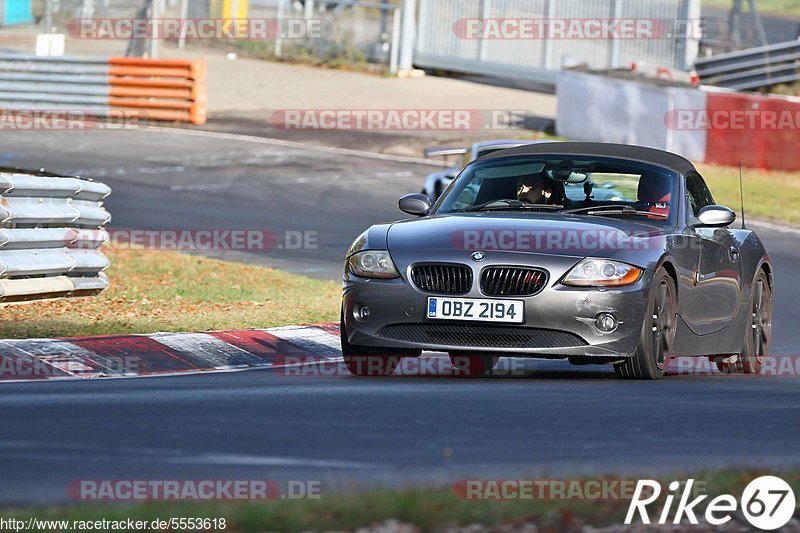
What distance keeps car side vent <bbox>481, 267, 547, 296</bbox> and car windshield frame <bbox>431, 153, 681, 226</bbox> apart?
0.88 m

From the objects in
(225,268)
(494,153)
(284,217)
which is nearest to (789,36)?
(284,217)

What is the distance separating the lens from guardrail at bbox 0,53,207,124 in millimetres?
32250

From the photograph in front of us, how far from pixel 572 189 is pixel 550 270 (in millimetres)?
1321

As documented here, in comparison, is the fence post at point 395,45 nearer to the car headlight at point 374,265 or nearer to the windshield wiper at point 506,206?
the windshield wiper at point 506,206

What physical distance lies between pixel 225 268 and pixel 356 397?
7820 millimetres

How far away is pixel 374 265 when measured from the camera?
351 inches

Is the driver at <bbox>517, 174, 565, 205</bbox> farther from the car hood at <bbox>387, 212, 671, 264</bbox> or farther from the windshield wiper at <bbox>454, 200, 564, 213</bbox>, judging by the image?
the car hood at <bbox>387, 212, 671, 264</bbox>

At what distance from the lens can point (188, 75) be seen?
31906mm

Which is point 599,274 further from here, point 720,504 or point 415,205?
point 720,504

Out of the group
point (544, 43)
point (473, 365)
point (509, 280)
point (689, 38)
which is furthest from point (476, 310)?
point (544, 43)

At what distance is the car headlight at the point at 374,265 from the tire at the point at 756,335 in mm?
3071

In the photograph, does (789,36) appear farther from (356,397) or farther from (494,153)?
(356,397)

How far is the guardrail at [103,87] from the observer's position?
106ft

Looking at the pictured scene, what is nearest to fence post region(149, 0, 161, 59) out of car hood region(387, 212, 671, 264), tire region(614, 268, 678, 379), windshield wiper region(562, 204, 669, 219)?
windshield wiper region(562, 204, 669, 219)
